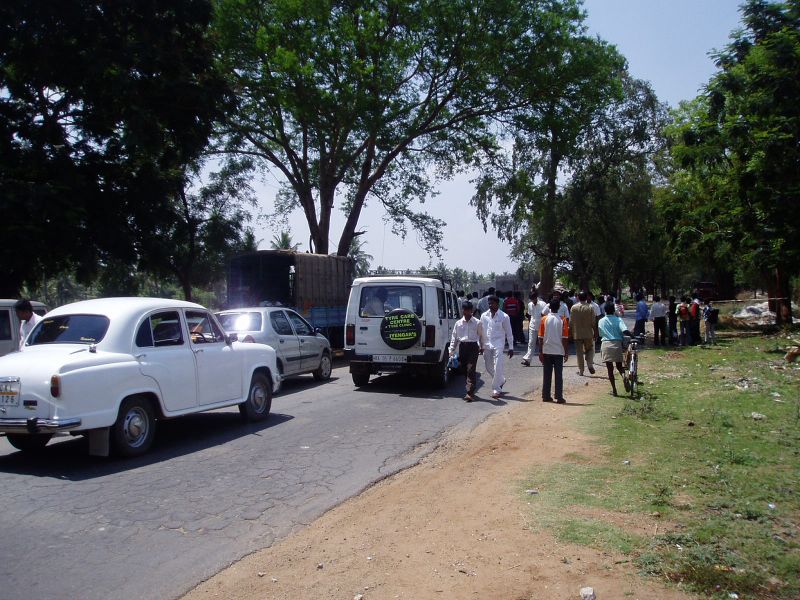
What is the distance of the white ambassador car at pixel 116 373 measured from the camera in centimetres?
699

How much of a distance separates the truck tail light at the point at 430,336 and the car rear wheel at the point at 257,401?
380 cm

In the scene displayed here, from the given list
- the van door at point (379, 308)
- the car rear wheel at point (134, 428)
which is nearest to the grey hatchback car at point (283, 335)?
the van door at point (379, 308)

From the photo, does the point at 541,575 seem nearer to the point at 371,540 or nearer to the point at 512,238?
the point at 371,540

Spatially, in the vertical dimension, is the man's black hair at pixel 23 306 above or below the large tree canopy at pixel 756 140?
below

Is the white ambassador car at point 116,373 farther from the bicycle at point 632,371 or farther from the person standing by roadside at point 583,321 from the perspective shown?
the person standing by roadside at point 583,321

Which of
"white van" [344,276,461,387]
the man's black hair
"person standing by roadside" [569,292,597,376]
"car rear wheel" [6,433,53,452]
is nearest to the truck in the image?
"white van" [344,276,461,387]

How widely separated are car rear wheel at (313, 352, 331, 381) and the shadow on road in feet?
15.1

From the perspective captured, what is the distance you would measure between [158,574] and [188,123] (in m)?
18.2

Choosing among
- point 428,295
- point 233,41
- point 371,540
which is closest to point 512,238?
point 233,41

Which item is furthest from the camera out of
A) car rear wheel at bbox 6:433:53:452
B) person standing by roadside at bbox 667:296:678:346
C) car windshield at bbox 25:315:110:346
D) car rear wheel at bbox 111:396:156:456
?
person standing by roadside at bbox 667:296:678:346

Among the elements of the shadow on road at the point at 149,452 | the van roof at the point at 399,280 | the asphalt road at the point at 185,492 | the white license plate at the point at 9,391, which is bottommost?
the asphalt road at the point at 185,492

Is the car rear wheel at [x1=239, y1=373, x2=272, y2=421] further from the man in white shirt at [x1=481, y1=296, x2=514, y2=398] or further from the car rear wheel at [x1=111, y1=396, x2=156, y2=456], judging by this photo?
the man in white shirt at [x1=481, y1=296, x2=514, y2=398]

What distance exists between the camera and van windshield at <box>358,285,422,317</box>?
44.4ft

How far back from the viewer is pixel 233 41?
24.0 m
